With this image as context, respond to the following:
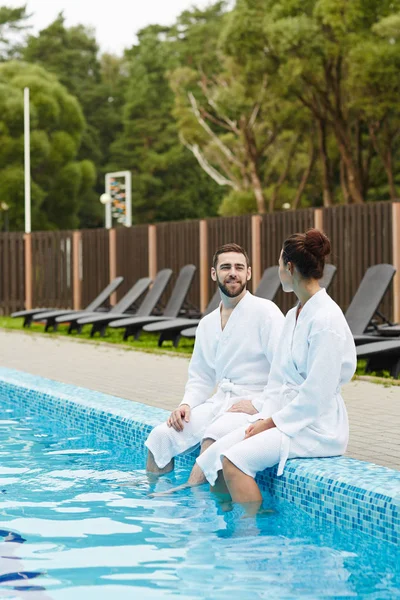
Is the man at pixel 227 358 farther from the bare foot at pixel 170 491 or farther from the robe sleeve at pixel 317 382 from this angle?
the robe sleeve at pixel 317 382

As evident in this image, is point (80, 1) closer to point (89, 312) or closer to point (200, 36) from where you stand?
point (200, 36)

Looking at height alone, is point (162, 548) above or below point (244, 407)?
below

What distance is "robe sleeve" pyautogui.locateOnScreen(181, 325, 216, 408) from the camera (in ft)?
20.4

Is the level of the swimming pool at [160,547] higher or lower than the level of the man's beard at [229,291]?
lower

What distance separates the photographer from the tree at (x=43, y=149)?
51.1 meters

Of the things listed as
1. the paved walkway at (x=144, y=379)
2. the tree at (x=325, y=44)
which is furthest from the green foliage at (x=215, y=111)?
the paved walkway at (x=144, y=379)

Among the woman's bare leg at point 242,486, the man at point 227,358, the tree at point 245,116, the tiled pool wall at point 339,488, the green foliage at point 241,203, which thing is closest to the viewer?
the tiled pool wall at point 339,488

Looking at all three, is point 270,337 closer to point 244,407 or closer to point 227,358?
point 227,358

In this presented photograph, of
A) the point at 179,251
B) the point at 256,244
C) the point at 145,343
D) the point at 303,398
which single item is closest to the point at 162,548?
the point at 303,398

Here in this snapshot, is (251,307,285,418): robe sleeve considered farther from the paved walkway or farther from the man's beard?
the paved walkway

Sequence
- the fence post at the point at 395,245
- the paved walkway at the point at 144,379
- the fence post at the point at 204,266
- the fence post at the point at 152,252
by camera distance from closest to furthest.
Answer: the paved walkway at the point at 144,379
the fence post at the point at 395,245
the fence post at the point at 204,266
the fence post at the point at 152,252

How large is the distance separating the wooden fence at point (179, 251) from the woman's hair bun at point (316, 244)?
34.7ft

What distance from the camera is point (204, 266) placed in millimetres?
20109

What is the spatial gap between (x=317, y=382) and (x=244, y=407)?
98 centimetres
